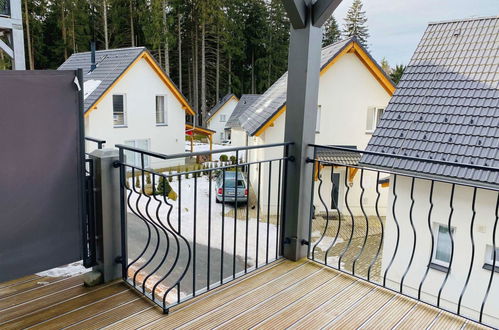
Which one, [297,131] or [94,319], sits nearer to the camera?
[94,319]

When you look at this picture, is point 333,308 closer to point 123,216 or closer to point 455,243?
point 123,216

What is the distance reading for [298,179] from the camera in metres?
2.80

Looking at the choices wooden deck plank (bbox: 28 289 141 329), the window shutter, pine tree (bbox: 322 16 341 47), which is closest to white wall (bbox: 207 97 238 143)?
pine tree (bbox: 322 16 341 47)

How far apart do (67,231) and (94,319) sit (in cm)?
53

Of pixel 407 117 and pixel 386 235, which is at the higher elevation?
pixel 407 117

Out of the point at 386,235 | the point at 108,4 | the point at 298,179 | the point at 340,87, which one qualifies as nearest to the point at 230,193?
the point at 340,87

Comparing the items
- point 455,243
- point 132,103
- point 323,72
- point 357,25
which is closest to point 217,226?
point 323,72

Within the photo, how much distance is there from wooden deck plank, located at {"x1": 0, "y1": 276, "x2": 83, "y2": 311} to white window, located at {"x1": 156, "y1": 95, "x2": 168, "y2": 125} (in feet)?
42.8

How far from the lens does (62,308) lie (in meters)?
2.17

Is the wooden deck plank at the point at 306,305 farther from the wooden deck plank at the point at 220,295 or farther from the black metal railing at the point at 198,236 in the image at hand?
the black metal railing at the point at 198,236

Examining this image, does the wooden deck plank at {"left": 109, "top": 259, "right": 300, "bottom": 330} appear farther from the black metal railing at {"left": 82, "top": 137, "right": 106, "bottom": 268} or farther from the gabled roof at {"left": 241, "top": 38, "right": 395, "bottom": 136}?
the gabled roof at {"left": 241, "top": 38, "right": 395, "bottom": 136}

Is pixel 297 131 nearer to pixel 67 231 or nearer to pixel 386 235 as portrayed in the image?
pixel 67 231

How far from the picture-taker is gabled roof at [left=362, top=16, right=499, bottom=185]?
5.84 metres

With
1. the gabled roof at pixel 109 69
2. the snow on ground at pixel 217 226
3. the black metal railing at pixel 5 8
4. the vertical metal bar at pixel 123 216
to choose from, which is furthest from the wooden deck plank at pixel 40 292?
the gabled roof at pixel 109 69
